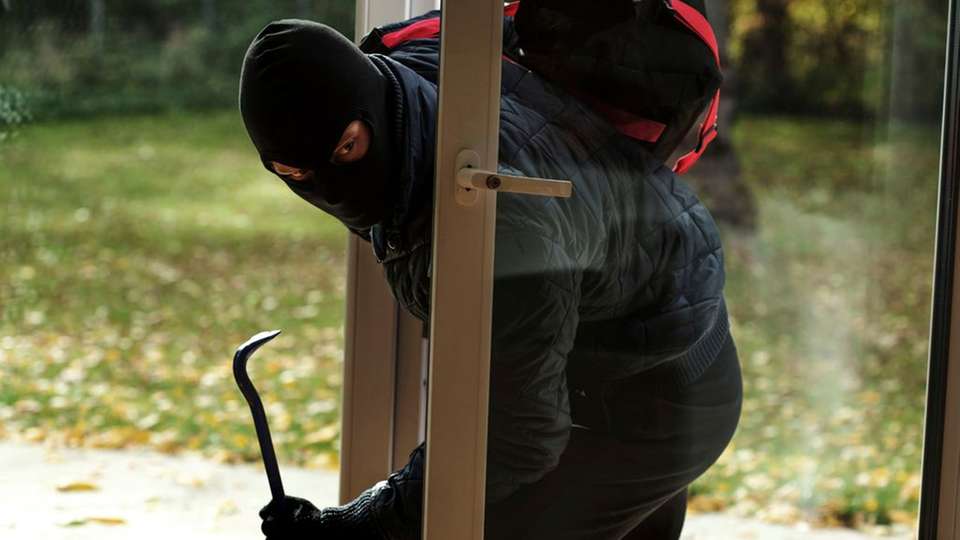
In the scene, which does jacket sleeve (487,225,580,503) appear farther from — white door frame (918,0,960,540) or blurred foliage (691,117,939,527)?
white door frame (918,0,960,540)

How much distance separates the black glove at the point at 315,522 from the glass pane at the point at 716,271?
0.24 meters

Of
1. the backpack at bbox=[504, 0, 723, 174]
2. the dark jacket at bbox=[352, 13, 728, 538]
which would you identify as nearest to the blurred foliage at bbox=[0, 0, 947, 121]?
the backpack at bbox=[504, 0, 723, 174]

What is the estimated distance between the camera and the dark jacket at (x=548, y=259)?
1771 millimetres

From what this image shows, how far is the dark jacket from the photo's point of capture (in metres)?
1.77

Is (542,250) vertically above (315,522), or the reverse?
(542,250)

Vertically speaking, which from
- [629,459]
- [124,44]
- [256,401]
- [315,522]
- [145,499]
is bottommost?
[145,499]

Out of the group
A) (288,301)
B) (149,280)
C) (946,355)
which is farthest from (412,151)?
(149,280)

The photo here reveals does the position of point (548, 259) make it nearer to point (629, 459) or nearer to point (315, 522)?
point (629, 459)

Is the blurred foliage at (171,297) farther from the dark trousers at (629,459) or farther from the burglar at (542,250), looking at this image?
the dark trousers at (629,459)

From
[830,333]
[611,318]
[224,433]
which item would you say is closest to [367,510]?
[611,318]

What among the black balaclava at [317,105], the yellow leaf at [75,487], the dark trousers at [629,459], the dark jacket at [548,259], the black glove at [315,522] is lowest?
the yellow leaf at [75,487]

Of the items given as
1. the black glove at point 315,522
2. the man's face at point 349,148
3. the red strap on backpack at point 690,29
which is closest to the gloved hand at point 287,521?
the black glove at point 315,522

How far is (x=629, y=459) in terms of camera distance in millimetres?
1925

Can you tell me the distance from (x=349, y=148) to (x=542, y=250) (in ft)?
1.19
